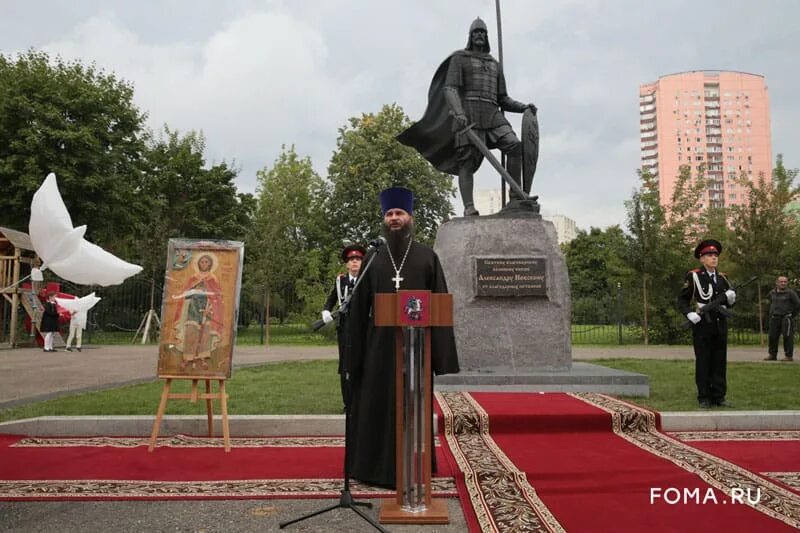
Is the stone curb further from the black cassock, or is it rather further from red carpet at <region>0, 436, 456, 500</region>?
the black cassock

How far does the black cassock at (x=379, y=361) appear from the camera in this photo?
4168 millimetres

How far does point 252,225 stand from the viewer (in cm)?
3055

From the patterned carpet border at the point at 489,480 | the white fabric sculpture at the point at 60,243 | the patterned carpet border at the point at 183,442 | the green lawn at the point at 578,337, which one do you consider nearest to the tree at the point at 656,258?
the green lawn at the point at 578,337

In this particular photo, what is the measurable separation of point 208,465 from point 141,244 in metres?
21.4

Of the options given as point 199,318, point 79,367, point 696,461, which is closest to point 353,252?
point 199,318

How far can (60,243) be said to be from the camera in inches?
138

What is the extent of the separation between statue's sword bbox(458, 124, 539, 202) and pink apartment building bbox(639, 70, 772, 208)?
→ 9091 cm

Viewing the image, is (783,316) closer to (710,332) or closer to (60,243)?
(710,332)

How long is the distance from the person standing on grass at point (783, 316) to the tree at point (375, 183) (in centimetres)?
1765

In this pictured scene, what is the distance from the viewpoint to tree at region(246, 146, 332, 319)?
2378 cm

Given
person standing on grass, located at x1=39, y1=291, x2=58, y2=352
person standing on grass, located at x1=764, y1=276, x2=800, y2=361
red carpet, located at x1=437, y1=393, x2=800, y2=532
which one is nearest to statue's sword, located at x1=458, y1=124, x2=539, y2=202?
red carpet, located at x1=437, y1=393, x2=800, y2=532

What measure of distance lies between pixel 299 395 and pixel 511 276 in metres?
3.46

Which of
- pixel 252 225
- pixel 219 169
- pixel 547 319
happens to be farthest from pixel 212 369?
pixel 219 169

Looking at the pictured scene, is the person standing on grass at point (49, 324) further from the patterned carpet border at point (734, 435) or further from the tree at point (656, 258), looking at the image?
the tree at point (656, 258)
